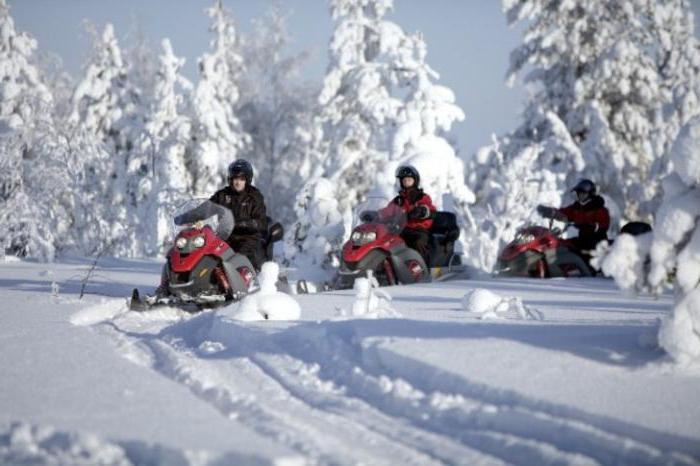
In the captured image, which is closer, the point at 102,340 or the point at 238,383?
the point at 238,383

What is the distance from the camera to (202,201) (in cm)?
934

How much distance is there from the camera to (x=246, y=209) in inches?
393

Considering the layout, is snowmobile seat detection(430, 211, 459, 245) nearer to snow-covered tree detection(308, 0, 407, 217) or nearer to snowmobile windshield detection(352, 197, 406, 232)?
snowmobile windshield detection(352, 197, 406, 232)

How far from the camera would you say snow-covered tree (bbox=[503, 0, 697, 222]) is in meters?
20.7

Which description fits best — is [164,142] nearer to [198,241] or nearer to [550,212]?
[550,212]

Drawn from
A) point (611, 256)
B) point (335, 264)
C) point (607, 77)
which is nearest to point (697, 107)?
point (607, 77)

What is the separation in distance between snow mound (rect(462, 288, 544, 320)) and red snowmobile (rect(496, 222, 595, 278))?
16.5ft

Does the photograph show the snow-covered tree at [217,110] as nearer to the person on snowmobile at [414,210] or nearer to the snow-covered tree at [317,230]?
the snow-covered tree at [317,230]

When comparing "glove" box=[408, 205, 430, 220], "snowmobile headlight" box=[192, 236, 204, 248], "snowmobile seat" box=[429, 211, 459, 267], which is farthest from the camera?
"snowmobile seat" box=[429, 211, 459, 267]

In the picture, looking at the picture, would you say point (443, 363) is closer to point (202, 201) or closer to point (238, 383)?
point (238, 383)

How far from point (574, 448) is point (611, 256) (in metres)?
1.76

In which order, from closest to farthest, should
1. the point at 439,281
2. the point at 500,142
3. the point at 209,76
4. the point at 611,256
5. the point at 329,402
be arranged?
the point at 329,402
the point at 611,256
the point at 439,281
the point at 500,142
the point at 209,76

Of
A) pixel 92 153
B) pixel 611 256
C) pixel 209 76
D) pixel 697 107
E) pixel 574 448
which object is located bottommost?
pixel 574 448

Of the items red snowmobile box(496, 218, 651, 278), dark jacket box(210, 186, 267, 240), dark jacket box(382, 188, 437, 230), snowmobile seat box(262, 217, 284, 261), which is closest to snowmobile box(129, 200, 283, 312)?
dark jacket box(210, 186, 267, 240)
